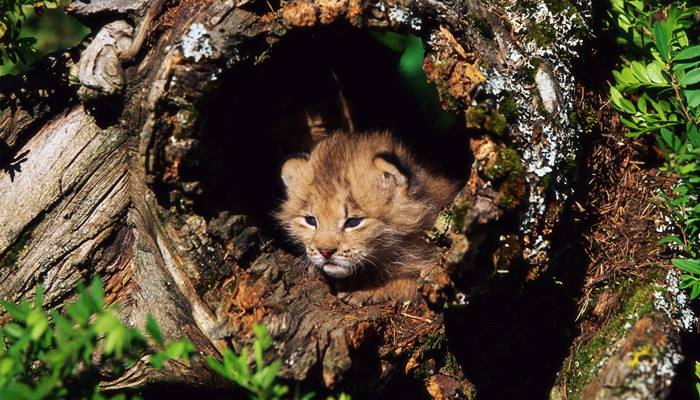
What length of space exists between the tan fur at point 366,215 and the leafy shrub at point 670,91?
1.44m

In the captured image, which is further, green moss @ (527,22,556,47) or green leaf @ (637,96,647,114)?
green leaf @ (637,96,647,114)

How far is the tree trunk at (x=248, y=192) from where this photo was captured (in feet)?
9.21

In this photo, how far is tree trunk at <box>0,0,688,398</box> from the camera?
2.81 m

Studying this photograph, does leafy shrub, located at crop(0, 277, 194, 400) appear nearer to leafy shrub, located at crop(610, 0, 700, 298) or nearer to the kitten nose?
the kitten nose

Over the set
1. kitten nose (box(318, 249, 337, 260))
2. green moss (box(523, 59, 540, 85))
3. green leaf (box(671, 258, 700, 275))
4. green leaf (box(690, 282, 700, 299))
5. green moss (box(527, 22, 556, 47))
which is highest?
green moss (box(527, 22, 556, 47))

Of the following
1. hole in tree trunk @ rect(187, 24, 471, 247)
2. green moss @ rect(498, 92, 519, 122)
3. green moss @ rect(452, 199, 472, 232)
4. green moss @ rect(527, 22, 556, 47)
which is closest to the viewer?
green moss @ rect(452, 199, 472, 232)

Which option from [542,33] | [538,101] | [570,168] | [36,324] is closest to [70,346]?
[36,324]

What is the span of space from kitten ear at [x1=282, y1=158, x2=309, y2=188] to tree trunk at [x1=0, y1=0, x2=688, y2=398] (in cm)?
40

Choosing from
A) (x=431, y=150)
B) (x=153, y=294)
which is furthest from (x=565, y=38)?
(x=153, y=294)

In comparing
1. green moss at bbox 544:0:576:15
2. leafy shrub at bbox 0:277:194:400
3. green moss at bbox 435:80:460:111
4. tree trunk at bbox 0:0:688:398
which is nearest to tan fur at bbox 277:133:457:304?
tree trunk at bbox 0:0:688:398

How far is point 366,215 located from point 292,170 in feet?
2.35

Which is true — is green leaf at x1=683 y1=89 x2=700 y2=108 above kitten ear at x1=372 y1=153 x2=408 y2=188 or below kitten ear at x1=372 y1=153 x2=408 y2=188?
above

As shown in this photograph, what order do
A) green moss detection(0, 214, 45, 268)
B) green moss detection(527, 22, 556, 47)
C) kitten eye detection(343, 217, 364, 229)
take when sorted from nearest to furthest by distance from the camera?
1. green moss detection(527, 22, 556, 47)
2. green moss detection(0, 214, 45, 268)
3. kitten eye detection(343, 217, 364, 229)

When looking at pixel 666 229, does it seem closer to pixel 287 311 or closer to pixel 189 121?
pixel 287 311
